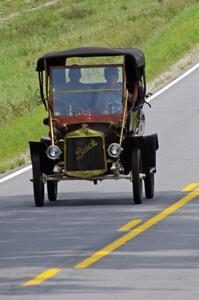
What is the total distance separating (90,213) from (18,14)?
6014 centimetres

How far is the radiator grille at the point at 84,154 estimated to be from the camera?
19.8 meters

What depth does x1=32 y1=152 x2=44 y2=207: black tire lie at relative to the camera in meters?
19.9

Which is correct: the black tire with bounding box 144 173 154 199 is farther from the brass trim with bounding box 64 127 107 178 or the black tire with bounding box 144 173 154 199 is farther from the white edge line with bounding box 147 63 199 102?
the white edge line with bounding box 147 63 199 102

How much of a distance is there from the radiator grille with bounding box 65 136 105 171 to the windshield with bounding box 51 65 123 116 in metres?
0.90

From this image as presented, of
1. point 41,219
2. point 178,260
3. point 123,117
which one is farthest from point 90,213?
point 178,260

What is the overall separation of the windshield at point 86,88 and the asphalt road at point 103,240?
1500mm

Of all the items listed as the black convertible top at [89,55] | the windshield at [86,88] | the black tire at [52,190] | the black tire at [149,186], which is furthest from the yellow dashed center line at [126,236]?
the black convertible top at [89,55]

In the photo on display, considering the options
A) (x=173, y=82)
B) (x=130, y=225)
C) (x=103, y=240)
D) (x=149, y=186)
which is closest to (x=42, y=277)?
(x=103, y=240)

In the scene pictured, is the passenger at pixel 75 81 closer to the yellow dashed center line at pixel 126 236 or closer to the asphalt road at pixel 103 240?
the asphalt road at pixel 103 240

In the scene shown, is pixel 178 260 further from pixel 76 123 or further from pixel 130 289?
pixel 76 123

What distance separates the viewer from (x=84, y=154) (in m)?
19.8

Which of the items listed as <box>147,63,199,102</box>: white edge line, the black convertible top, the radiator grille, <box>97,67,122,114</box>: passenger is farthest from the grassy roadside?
the radiator grille

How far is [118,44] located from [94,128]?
105 ft

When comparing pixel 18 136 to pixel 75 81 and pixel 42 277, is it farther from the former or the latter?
pixel 42 277
